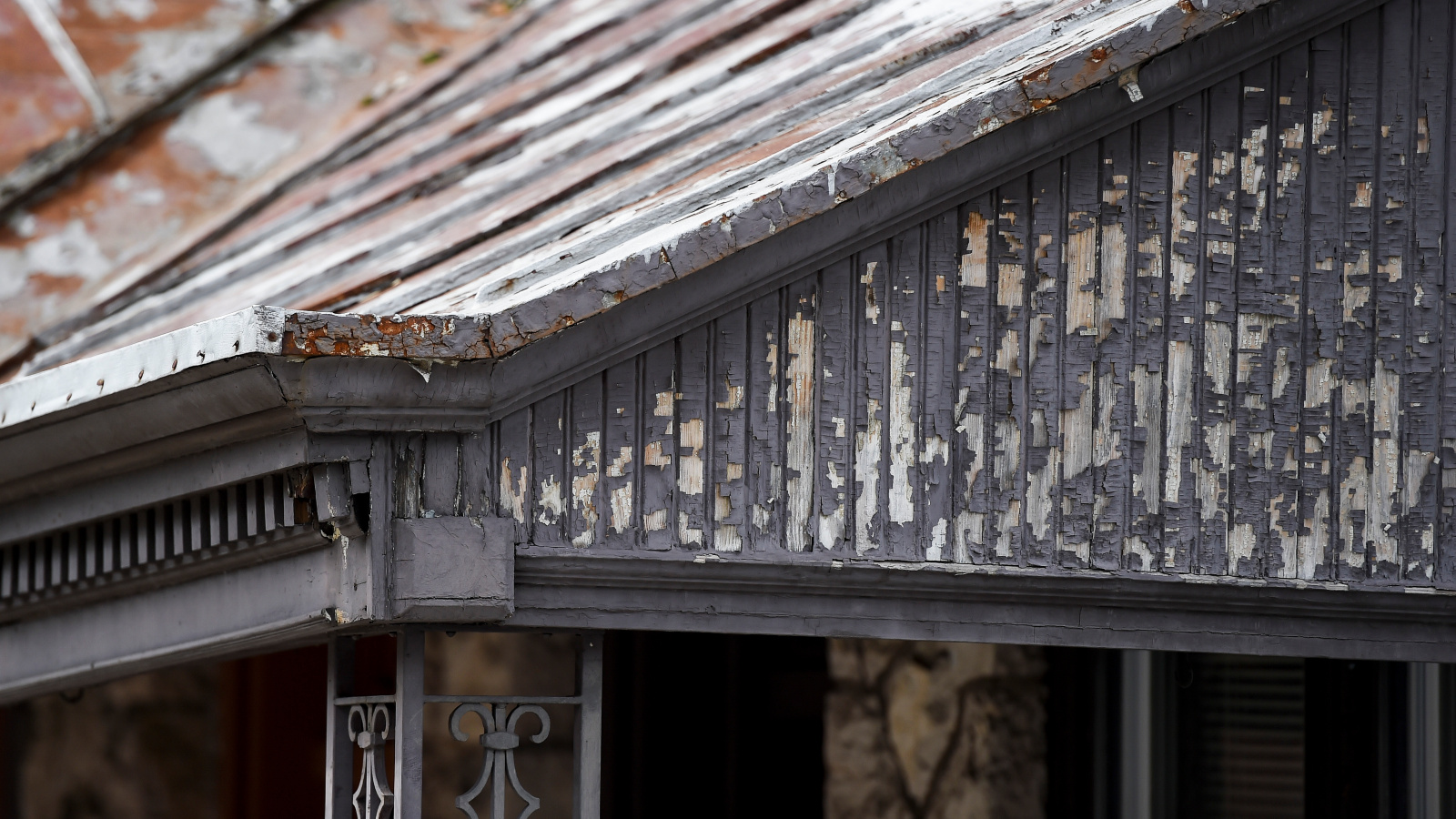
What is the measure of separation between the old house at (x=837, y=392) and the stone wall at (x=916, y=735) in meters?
0.90

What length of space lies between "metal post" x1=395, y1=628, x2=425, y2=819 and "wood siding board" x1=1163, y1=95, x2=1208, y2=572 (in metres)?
1.57

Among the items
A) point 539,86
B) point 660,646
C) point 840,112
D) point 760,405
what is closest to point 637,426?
point 760,405

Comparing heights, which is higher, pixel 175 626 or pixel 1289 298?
pixel 1289 298

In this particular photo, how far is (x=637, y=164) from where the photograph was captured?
11.9 ft

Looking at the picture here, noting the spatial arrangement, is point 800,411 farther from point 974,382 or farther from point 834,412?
point 974,382

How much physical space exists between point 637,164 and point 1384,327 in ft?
5.68

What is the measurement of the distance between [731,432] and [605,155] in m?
1.15

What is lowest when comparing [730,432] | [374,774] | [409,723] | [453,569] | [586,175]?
[374,774]

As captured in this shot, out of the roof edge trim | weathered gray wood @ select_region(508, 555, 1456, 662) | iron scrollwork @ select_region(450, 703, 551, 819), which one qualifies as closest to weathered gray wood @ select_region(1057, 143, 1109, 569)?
weathered gray wood @ select_region(508, 555, 1456, 662)

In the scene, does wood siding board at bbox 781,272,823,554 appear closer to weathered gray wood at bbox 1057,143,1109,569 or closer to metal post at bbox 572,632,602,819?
metal post at bbox 572,632,602,819

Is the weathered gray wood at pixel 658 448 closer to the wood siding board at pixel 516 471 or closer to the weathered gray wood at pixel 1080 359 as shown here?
the wood siding board at pixel 516 471

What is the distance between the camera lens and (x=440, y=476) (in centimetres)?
270

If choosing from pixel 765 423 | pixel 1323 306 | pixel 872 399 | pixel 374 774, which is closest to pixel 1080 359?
pixel 872 399

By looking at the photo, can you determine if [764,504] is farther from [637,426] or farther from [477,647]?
[477,647]
